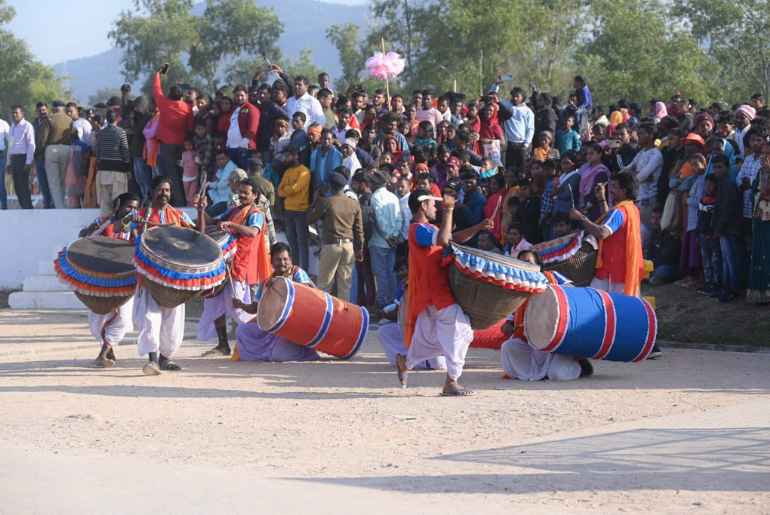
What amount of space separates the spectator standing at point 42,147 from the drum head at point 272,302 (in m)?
10.1

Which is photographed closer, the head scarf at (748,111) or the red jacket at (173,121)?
the head scarf at (748,111)

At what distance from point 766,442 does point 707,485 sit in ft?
3.87

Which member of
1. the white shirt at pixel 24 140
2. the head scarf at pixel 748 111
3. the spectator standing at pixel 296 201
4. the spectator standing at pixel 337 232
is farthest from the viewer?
the white shirt at pixel 24 140

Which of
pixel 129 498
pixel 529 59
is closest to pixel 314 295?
pixel 129 498

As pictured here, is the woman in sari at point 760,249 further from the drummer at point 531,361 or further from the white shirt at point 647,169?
the drummer at point 531,361

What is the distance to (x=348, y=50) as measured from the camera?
2470 inches

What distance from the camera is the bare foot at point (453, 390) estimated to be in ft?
33.1

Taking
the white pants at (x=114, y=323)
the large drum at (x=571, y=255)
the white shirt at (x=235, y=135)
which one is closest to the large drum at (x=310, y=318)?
the white pants at (x=114, y=323)

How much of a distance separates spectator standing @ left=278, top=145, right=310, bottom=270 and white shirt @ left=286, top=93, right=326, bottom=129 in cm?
151

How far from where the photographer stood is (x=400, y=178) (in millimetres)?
16328

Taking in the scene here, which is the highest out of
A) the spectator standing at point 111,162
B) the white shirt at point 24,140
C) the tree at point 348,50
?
the tree at point 348,50

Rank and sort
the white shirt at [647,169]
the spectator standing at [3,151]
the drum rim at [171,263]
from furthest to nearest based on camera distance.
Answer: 1. the spectator standing at [3,151]
2. the white shirt at [647,169]
3. the drum rim at [171,263]

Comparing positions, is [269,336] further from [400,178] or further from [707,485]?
[707,485]

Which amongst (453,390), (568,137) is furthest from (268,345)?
(568,137)
